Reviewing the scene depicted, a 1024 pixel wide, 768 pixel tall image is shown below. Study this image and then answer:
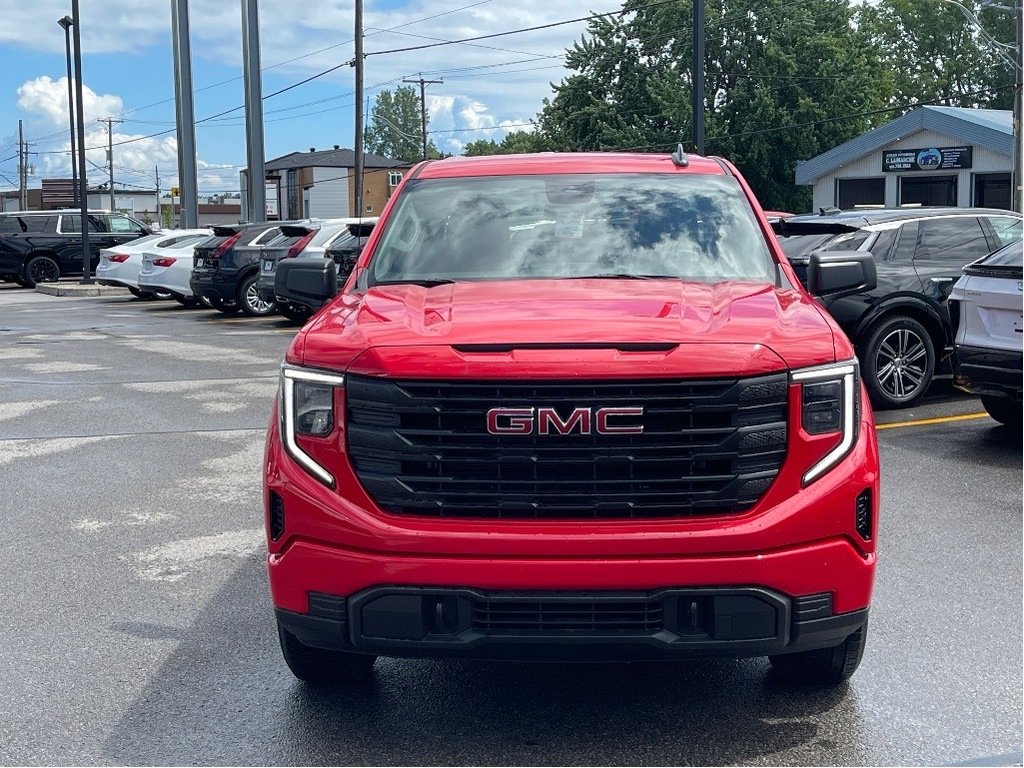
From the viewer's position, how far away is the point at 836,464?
12.2ft

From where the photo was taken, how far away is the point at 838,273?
17.0ft

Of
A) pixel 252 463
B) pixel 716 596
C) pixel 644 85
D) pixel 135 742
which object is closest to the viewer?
pixel 716 596

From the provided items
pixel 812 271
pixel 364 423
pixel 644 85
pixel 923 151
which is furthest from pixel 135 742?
pixel 644 85

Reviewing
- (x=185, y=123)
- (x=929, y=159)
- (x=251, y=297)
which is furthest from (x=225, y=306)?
(x=929, y=159)

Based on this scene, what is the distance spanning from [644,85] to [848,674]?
5032 cm

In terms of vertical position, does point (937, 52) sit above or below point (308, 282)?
above

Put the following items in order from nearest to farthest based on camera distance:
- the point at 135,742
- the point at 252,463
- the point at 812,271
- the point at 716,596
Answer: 1. the point at 716,596
2. the point at 135,742
3. the point at 812,271
4. the point at 252,463

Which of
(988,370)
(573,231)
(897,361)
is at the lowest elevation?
(897,361)

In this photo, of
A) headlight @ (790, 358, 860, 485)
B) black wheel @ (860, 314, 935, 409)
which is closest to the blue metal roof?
black wheel @ (860, 314, 935, 409)

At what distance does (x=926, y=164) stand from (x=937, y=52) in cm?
4653

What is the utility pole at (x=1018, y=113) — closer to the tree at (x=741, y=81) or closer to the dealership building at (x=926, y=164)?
the dealership building at (x=926, y=164)

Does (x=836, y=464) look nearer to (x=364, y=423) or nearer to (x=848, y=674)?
(x=848, y=674)

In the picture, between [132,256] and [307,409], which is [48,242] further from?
[307,409]

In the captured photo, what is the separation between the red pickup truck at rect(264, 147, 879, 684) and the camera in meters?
3.57
